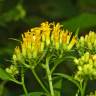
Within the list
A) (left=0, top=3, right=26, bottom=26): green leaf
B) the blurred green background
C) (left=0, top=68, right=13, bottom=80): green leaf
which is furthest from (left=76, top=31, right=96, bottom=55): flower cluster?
(left=0, top=3, right=26, bottom=26): green leaf

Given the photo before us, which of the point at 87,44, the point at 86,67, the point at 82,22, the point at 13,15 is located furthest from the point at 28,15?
the point at 86,67

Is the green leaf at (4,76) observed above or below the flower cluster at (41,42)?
below

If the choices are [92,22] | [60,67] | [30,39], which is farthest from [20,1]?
[30,39]

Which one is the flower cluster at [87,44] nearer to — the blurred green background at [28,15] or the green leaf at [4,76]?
the green leaf at [4,76]

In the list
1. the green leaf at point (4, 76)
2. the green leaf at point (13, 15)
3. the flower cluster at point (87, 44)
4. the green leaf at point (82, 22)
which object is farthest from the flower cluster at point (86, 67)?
the green leaf at point (13, 15)

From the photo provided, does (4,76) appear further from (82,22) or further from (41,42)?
(82,22)

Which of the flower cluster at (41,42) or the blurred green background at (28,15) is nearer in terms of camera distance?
the flower cluster at (41,42)
